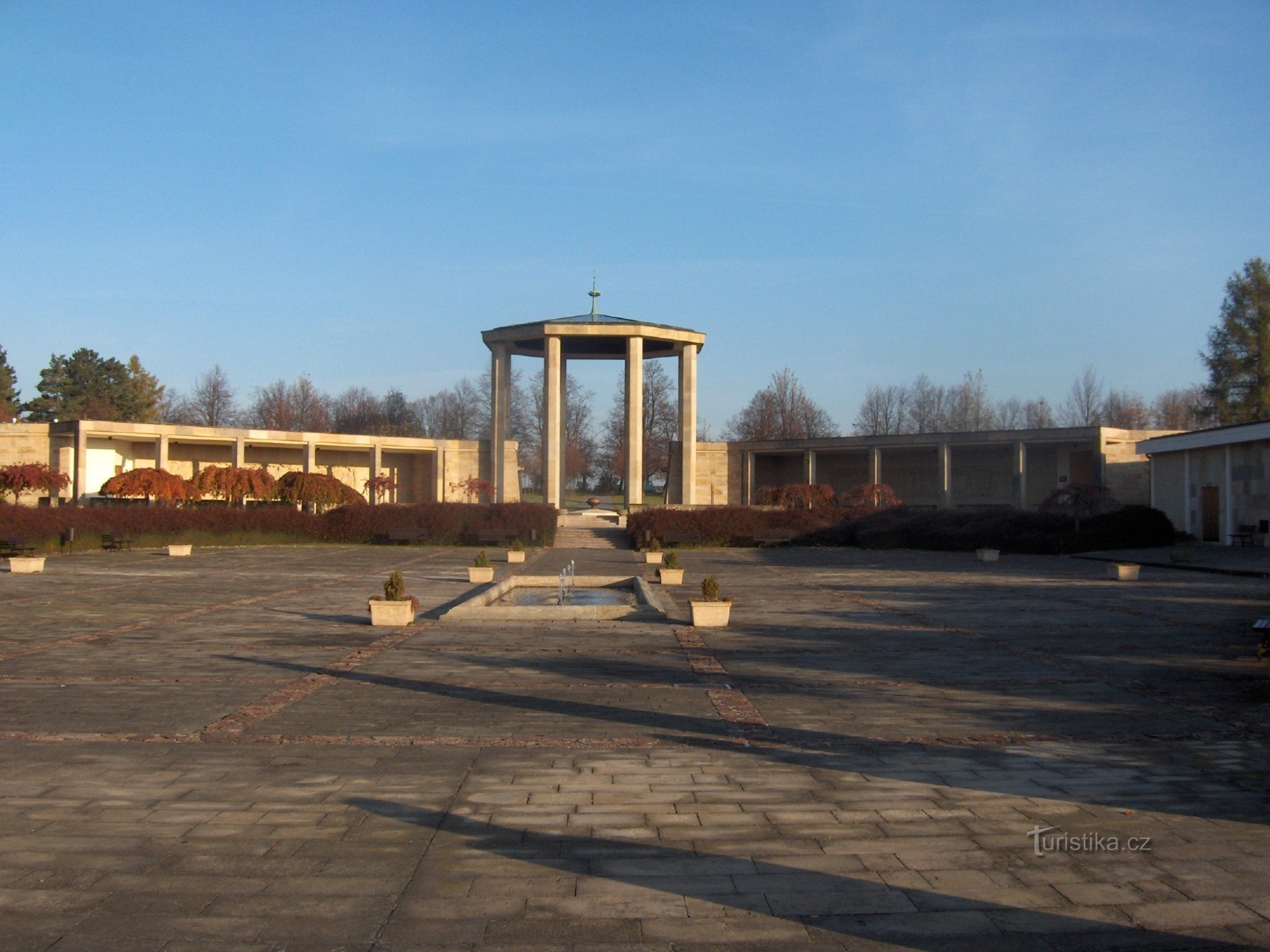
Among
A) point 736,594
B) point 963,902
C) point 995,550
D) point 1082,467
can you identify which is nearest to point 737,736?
point 963,902

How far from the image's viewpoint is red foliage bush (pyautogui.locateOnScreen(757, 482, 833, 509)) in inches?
1519

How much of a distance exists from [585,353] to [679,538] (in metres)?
19.5

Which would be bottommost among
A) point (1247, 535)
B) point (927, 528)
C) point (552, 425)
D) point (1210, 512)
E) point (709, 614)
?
point (709, 614)

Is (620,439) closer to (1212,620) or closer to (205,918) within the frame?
(1212,620)

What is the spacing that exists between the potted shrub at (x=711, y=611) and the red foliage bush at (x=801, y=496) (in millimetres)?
25001

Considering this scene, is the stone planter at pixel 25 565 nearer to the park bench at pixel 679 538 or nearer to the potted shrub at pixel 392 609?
the potted shrub at pixel 392 609

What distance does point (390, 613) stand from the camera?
1328 cm

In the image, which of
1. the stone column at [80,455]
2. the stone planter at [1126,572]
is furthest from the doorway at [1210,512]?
the stone column at [80,455]

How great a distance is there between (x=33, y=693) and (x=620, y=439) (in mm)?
66475

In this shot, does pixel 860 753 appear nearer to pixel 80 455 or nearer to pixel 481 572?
pixel 481 572

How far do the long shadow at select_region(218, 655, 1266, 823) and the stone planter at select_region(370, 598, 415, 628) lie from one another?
4.28 meters

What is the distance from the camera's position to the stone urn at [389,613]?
1326 cm

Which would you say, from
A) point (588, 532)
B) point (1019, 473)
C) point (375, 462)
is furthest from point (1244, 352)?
point (375, 462)

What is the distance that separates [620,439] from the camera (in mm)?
74812
